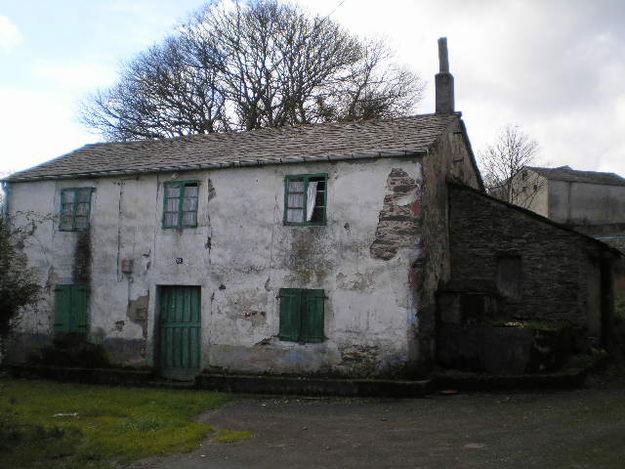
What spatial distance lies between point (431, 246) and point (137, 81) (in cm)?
1962

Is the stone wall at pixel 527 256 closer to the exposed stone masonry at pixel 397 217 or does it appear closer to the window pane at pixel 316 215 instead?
the exposed stone masonry at pixel 397 217

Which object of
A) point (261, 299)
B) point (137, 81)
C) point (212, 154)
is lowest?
point (261, 299)

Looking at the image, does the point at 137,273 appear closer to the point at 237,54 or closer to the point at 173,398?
the point at 173,398

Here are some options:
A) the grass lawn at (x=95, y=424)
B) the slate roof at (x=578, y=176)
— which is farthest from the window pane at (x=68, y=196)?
the slate roof at (x=578, y=176)

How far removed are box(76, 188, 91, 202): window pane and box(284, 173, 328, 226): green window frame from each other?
5.70 metres

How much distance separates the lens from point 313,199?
13.5 metres

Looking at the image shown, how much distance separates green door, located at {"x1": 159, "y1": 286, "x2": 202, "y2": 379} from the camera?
1448 centimetres

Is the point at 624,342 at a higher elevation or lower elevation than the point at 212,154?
lower

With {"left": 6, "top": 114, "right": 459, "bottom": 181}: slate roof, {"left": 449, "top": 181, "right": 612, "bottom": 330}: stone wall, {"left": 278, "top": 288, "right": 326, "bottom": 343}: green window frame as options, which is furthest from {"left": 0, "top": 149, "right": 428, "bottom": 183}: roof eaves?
{"left": 449, "top": 181, "right": 612, "bottom": 330}: stone wall

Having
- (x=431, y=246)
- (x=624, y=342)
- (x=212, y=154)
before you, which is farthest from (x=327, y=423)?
(x=624, y=342)

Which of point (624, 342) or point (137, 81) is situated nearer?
point (624, 342)

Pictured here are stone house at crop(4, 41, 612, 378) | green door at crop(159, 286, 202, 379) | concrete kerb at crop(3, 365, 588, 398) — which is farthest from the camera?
green door at crop(159, 286, 202, 379)

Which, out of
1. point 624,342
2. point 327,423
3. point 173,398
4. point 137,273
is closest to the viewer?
point 327,423

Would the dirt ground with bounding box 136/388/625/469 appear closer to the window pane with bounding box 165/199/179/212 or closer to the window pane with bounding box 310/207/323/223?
the window pane with bounding box 310/207/323/223
